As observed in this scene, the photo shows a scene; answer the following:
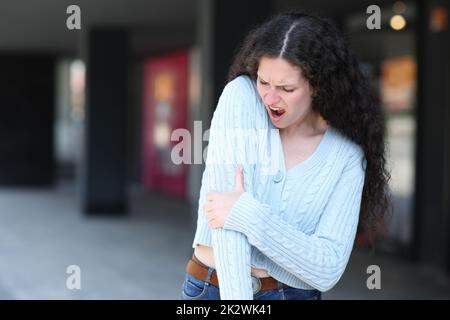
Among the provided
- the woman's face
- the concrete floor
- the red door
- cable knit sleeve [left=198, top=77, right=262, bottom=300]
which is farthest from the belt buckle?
the red door

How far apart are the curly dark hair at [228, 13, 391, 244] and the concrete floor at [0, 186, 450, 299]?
3.96m

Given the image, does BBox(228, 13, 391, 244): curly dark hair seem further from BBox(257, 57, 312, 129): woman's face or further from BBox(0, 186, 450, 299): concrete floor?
BBox(0, 186, 450, 299): concrete floor

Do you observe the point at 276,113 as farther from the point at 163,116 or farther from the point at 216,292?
the point at 163,116

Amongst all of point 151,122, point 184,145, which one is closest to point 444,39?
point 184,145

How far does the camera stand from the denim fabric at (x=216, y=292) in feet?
4.93

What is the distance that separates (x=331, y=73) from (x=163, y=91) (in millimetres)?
13092

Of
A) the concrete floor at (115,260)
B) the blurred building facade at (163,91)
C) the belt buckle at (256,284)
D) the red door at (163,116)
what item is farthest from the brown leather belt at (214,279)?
the red door at (163,116)

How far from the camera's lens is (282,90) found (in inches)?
56.8

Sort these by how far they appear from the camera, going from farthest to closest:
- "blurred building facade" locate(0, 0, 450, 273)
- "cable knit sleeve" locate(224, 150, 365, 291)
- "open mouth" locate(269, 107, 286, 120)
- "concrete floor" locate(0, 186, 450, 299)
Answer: "blurred building facade" locate(0, 0, 450, 273)
"concrete floor" locate(0, 186, 450, 299)
"open mouth" locate(269, 107, 286, 120)
"cable knit sleeve" locate(224, 150, 365, 291)

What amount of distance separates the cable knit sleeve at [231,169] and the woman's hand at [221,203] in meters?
0.02

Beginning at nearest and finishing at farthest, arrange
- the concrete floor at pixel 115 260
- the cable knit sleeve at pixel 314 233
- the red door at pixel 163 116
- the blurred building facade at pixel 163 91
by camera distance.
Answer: the cable knit sleeve at pixel 314 233 < the concrete floor at pixel 115 260 < the blurred building facade at pixel 163 91 < the red door at pixel 163 116

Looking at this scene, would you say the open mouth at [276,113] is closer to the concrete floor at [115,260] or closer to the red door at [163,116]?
the concrete floor at [115,260]

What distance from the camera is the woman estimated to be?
1.37m
